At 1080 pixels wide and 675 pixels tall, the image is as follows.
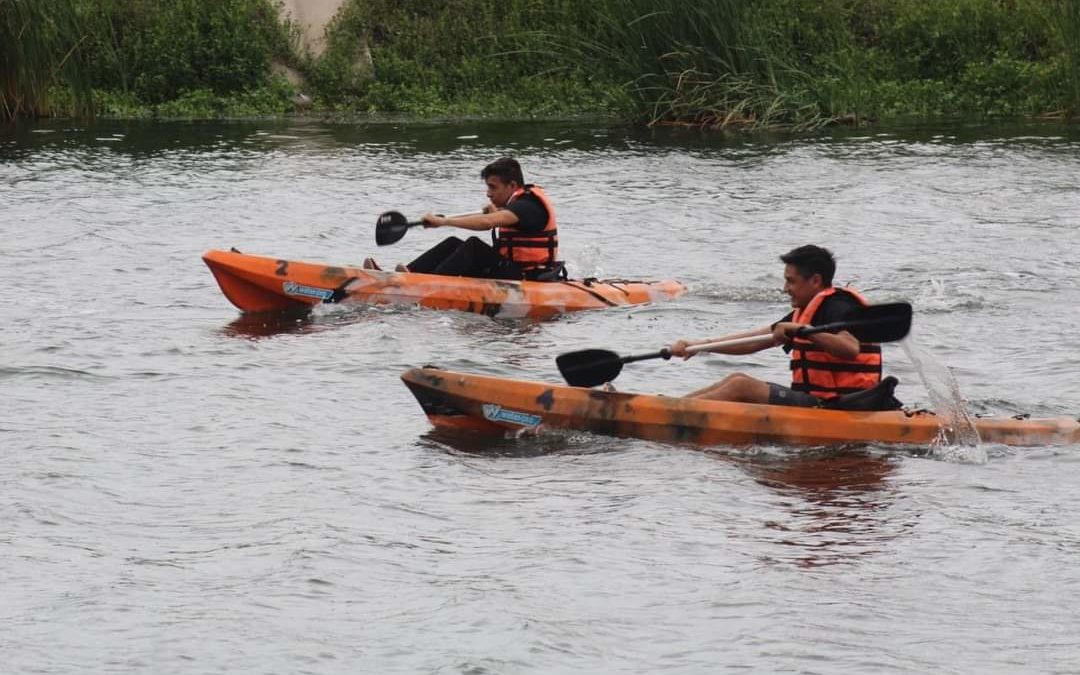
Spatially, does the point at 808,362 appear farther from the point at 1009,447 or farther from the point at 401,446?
the point at 401,446

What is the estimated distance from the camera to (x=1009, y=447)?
8.30 m

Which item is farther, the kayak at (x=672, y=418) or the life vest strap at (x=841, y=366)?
the life vest strap at (x=841, y=366)

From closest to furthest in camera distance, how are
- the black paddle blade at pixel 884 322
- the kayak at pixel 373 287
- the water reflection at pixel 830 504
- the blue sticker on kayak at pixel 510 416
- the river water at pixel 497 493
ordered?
the river water at pixel 497 493 → the water reflection at pixel 830 504 → the black paddle blade at pixel 884 322 → the blue sticker on kayak at pixel 510 416 → the kayak at pixel 373 287

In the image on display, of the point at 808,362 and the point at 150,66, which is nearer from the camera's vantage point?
the point at 808,362

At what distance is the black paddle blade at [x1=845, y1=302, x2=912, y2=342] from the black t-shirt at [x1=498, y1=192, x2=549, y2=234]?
4.07 meters

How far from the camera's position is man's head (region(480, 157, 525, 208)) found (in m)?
11.8

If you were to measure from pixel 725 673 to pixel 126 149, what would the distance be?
16.3m

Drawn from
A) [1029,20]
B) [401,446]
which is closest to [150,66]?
[1029,20]

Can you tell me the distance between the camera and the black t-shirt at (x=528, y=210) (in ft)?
38.6

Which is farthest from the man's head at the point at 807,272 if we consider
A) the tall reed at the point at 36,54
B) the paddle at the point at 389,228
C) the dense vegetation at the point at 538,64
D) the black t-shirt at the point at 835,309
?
the tall reed at the point at 36,54

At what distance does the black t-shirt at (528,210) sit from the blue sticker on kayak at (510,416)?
11.0 feet

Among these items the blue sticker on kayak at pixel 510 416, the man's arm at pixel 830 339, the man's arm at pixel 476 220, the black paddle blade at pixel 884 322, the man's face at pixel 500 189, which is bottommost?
the blue sticker on kayak at pixel 510 416

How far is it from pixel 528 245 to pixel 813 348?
13.3 ft

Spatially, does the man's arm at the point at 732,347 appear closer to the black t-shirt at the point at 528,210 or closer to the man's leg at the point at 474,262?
the black t-shirt at the point at 528,210
